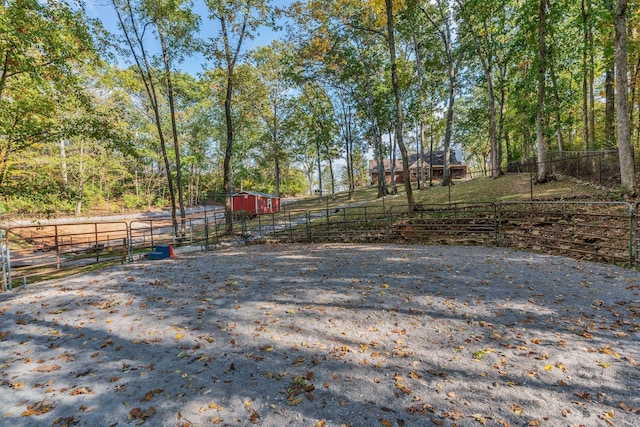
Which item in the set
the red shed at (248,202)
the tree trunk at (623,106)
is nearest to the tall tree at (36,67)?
the tree trunk at (623,106)

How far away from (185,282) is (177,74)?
58.6 feet

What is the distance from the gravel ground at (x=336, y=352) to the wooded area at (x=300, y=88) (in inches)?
319

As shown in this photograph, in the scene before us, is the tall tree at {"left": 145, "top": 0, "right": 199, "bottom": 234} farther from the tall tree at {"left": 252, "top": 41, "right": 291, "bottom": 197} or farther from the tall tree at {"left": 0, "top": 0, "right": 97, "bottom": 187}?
the tall tree at {"left": 252, "top": 41, "right": 291, "bottom": 197}

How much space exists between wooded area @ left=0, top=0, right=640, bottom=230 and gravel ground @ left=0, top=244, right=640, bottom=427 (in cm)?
809

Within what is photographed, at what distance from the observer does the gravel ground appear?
9.11 ft

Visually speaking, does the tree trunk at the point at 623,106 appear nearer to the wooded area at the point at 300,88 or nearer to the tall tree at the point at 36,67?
the wooded area at the point at 300,88

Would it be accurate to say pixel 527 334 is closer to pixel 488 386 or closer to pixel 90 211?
pixel 488 386

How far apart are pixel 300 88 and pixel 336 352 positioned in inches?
Result: 1370

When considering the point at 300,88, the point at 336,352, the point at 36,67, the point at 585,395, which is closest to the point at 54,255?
the point at 36,67

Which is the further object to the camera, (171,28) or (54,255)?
(171,28)

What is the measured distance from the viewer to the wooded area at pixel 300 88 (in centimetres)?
1066

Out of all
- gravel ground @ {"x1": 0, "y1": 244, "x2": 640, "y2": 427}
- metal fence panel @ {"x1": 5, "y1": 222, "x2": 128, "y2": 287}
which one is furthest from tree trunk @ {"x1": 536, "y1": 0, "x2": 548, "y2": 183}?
metal fence panel @ {"x1": 5, "y1": 222, "x2": 128, "y2": 287}

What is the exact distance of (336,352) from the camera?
375 centimetres

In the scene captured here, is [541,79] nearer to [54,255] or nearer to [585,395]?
[585,395]
